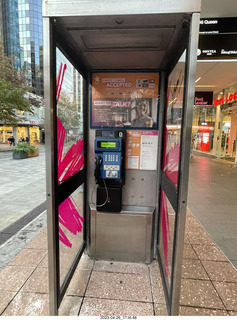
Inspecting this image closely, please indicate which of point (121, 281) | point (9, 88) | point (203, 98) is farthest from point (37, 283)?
point (9, 88)

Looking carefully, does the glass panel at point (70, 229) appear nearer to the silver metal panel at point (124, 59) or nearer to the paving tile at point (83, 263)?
the paving tile at point (83, 263)

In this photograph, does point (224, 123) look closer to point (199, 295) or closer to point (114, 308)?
point (199, 295)

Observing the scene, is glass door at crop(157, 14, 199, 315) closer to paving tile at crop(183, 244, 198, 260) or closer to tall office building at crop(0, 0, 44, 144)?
paving tile at crop(183, 244, 198, 260)

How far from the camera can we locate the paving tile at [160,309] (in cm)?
170

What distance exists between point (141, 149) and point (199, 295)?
1.59m

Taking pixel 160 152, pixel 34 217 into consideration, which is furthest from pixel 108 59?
pixel 34 217

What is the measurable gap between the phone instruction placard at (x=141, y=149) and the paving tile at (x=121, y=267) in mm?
1140

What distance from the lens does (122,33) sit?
4.89 feet

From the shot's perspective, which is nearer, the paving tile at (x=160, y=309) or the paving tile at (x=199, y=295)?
the paving tile at (x=160, y=309)

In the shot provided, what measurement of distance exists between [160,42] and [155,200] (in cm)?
166

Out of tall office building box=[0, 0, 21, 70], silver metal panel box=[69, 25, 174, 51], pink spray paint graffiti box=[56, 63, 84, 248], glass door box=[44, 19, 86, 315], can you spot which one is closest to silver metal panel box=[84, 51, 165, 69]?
silver metal panel box=[69, 25, 174, 51]

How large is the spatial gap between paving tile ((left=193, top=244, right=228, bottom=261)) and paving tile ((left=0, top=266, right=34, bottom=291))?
2.04m

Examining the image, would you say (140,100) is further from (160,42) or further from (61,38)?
(61,38)

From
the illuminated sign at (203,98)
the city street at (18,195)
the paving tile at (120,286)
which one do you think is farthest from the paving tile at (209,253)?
the illuminated sign at (203,98)
